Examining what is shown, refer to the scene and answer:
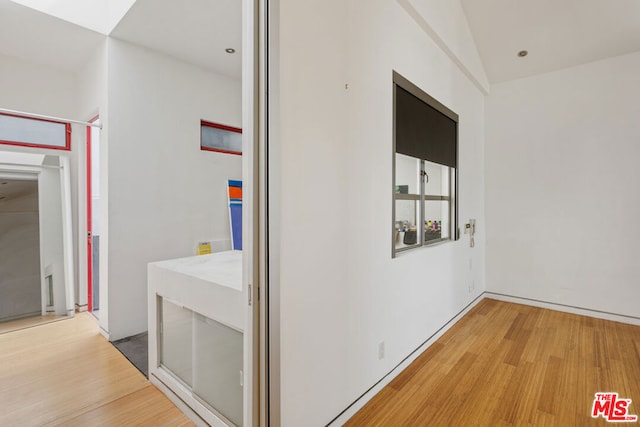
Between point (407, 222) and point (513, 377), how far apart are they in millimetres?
1421

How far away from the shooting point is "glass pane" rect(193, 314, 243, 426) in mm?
1530

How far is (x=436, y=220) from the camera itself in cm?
335

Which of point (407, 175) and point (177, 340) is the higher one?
point (407, 175)

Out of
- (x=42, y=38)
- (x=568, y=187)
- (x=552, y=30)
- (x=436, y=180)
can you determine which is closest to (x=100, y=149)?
(x=42, y=38)

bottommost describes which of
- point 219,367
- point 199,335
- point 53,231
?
point 219,367

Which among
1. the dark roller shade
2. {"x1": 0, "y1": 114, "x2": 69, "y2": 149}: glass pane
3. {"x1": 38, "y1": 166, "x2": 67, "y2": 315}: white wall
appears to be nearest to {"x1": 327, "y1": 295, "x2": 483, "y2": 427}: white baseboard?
the dark roller shade

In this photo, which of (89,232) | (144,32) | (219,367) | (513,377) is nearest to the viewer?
(219,367)

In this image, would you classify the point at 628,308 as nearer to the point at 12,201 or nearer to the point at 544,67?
the point at 544,67

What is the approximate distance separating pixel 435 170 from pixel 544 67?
1.98 m

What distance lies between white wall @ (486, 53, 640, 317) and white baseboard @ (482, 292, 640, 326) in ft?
0.18

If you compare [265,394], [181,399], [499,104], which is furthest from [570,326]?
[181,399]

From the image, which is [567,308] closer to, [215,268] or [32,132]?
[215,268]

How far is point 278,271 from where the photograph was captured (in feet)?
4.44

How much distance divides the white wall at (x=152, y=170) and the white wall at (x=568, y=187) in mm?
3688
